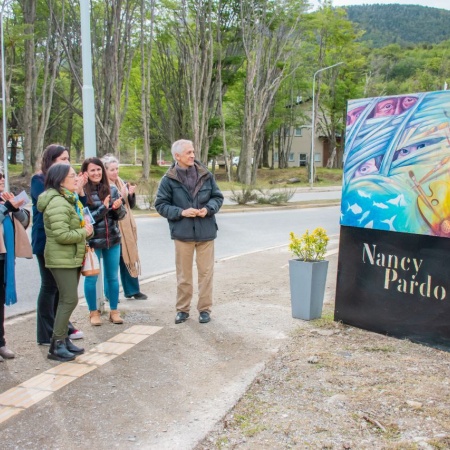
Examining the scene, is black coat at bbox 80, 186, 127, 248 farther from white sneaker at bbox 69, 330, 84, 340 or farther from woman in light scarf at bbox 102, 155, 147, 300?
white sneaker at bbox 69, 330, 84, 340

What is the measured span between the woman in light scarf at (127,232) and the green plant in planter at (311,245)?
192cm

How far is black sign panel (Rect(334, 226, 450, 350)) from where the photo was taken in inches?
190

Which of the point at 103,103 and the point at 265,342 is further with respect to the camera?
the point at 103,103

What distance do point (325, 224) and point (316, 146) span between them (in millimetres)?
58158

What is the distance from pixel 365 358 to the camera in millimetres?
4652

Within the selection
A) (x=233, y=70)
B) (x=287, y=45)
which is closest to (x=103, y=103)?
(x=233, y=70)

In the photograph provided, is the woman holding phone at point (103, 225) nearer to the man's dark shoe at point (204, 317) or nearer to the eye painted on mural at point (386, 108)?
the man's dark shoe at point (204, 317)

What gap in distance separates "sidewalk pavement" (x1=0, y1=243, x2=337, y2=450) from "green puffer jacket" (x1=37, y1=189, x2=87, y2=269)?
0.87 metres

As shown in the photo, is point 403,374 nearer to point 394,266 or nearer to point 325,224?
point 394,266

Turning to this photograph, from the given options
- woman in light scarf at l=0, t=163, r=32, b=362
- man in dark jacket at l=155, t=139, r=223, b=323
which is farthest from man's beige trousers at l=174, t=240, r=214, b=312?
woman in light scarf at l=0, t=163, r=32, b=362

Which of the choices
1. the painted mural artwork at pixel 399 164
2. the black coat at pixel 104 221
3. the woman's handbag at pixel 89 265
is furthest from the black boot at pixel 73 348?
the painted mural artwork at pixel 399 164

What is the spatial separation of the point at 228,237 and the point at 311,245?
25.6 feet

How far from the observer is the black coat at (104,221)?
5.62 meters

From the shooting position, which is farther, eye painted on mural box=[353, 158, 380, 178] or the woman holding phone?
the woman holding phone
